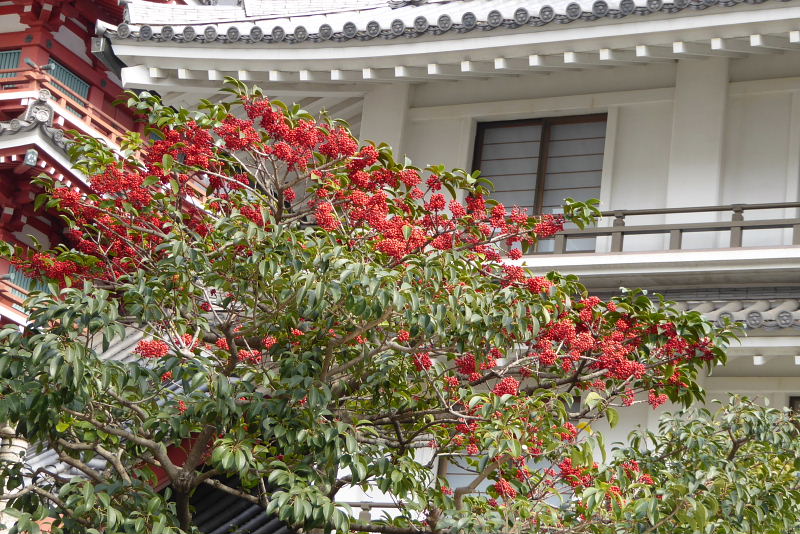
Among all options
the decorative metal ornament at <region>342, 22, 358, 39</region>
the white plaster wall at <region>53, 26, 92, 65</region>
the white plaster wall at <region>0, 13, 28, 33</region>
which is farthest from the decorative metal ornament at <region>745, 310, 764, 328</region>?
the white plaster wall at <region>0, 13, 28, 33</region>

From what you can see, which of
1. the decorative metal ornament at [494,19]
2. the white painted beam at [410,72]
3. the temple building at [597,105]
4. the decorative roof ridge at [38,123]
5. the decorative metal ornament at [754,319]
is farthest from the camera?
the decorative roof ridge at [38,123]

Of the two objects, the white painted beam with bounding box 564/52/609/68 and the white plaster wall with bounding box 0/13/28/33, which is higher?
the white plaster wall with bounding box 0/13/28/33

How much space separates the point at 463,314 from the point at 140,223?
2.51m

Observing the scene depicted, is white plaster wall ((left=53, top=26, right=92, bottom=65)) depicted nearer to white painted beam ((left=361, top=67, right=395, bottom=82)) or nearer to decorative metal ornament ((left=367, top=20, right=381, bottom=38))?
white painted beam ((left=361, top=67, right=395, bottom=82))

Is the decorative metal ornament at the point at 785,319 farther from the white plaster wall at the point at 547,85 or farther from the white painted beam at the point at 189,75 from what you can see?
the white painted beam at the point at 189,75

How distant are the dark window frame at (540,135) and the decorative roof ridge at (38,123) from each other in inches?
240

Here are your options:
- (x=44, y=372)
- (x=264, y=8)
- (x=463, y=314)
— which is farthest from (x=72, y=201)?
(x=264, y=8)

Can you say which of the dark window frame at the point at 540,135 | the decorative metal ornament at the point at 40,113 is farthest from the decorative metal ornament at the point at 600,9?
the decorative metal ornament at the point at 40,113

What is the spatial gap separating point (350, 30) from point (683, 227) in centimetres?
425

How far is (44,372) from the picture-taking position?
6520 millimetres

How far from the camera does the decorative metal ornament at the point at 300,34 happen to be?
1408 centimetres

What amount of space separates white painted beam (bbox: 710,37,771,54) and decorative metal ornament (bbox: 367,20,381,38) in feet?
11.8

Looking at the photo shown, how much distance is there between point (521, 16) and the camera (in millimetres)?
13125

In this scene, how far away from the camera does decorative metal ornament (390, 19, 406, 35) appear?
13.7m
